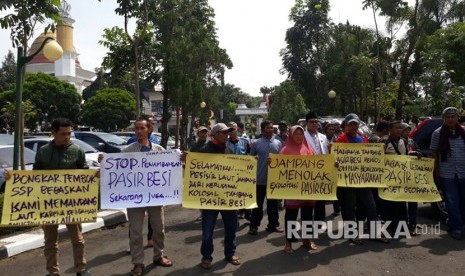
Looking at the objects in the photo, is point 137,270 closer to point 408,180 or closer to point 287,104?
point 408,180

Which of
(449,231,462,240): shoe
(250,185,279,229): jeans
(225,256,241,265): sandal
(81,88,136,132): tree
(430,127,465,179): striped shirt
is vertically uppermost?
(81,88,136,132): tree

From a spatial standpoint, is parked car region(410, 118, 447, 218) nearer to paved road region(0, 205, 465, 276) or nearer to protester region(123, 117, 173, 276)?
paved road region(0, 205, 465, 276)

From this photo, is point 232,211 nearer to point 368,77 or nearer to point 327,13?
A: point 368,77

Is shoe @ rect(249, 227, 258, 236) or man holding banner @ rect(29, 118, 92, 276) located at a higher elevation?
man holding banner @ rect(29, 118, 92, 276)

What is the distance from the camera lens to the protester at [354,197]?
6.27 m

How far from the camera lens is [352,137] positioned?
6523 mm

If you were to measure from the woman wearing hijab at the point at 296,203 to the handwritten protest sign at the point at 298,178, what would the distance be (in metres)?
0.09

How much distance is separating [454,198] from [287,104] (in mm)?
36543

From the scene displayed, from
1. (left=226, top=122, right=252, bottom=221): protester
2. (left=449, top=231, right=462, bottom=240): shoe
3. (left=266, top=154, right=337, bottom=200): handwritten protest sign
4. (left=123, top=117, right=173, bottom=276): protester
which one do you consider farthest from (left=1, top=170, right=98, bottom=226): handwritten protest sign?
(left=449, top=231, right=462, bottom=240): shoe

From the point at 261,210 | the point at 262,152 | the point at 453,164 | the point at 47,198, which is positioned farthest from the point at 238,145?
the point at 47,198

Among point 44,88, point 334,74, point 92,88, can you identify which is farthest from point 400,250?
point 92,88

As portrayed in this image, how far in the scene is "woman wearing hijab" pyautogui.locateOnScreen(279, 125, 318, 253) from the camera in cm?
591

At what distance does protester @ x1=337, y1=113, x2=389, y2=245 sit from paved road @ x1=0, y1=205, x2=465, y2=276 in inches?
14.1

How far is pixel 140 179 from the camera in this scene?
17.8 ft
